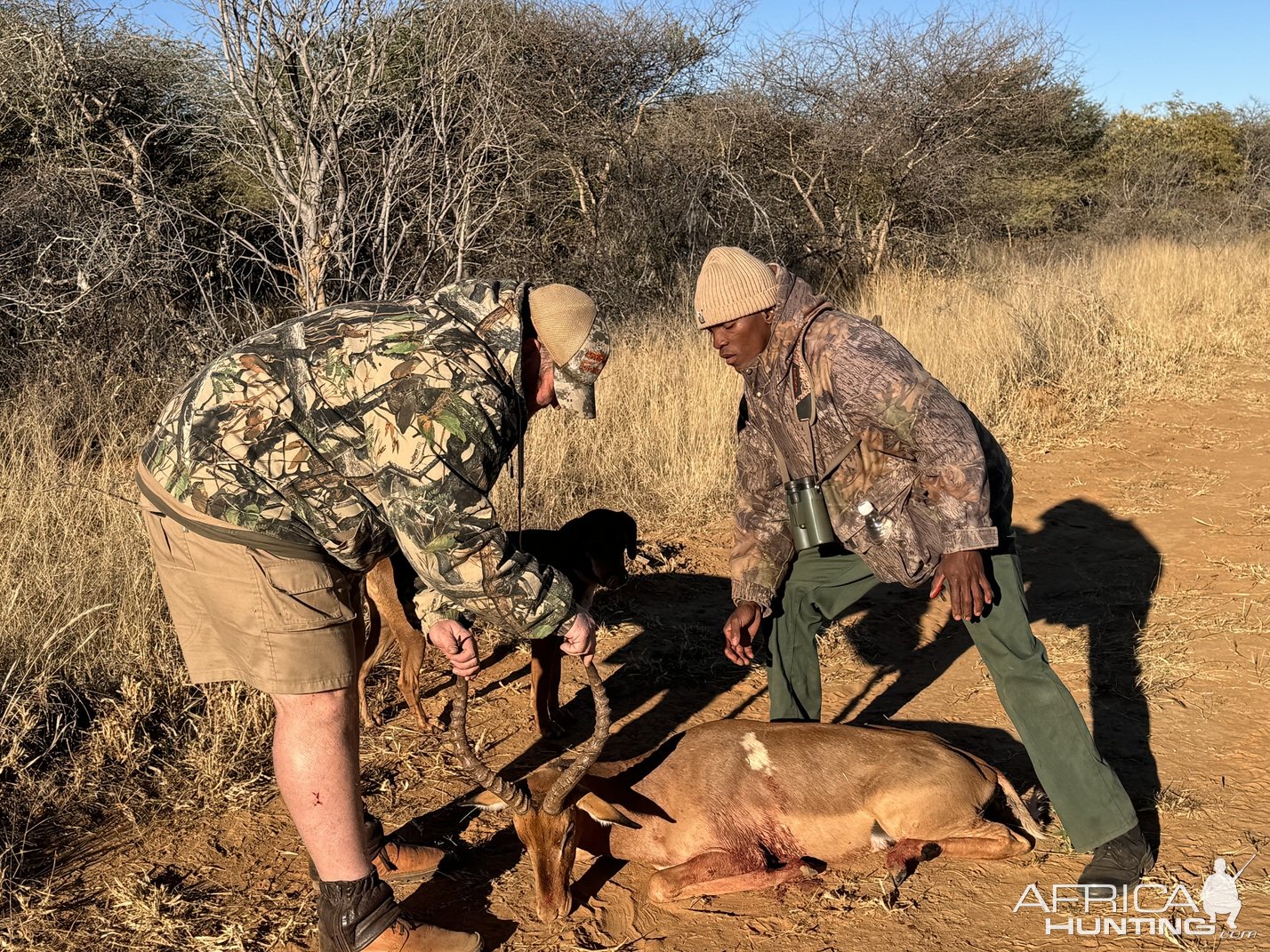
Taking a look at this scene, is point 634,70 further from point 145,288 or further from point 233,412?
point 233,412

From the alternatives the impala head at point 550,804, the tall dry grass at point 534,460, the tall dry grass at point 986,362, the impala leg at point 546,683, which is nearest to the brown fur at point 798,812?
the impala head at point 550,804

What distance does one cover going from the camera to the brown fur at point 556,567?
492 cm

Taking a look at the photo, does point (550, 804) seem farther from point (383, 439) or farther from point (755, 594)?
point (383, 439)

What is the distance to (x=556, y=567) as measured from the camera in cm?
521

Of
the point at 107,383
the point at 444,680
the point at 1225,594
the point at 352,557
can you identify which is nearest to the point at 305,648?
the point at 352,557

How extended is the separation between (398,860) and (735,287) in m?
2.28

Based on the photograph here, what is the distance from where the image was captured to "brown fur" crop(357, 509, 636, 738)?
4.92 meters

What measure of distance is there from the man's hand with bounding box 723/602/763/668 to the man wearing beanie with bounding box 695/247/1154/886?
36cm

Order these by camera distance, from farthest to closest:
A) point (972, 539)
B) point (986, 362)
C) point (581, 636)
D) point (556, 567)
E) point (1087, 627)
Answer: point (986, 362) → point (1087, 627) → point (556, 567) → point (972, 539) → point (581, 636)

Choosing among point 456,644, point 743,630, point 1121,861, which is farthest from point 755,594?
point 1121,861

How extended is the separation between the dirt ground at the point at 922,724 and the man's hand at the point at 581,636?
1.05 metres

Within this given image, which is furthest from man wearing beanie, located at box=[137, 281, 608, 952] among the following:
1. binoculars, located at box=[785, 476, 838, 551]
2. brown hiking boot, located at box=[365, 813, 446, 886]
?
binoculars, located at box=[785, 476, 838, 551]

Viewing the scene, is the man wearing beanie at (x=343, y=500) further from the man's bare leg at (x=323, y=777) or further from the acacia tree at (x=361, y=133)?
the acacia tree at (x=361, y=133)

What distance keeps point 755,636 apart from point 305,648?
1882 millimetres
